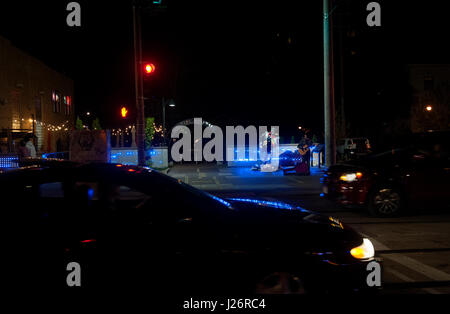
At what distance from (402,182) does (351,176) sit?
3.45 feet

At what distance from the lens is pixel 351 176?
8742 mm

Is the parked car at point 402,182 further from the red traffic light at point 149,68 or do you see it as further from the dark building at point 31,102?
the dark building at point 31,102

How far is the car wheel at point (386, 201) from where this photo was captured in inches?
339

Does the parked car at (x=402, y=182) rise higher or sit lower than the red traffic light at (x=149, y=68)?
lower

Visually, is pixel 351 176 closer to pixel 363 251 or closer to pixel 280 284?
pixel 363 251

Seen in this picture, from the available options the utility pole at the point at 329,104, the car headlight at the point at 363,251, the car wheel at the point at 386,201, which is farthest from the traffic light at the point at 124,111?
the car headlight at the point at 363,251

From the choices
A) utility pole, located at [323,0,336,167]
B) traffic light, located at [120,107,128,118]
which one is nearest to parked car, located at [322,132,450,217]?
utility pole, located at [323,0,336,167]

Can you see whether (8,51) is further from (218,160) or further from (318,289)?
(318,289)

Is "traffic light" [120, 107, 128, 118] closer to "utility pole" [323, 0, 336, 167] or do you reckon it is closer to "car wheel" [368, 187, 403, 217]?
"utility pole" [323, 0, 336, 167]

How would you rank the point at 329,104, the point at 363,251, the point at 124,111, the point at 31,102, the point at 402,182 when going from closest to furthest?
the point at 363,251 → the point at 402,182 → the point at 124,111 → the point at 329,104 → the point at 31,102

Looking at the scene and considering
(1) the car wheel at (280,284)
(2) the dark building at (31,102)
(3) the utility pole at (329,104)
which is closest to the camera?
(1) the car wheel at (280,284)

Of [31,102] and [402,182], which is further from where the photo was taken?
[31,102]

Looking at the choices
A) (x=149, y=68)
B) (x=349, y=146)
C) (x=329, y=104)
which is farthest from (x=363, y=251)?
(x=349, y=146)
